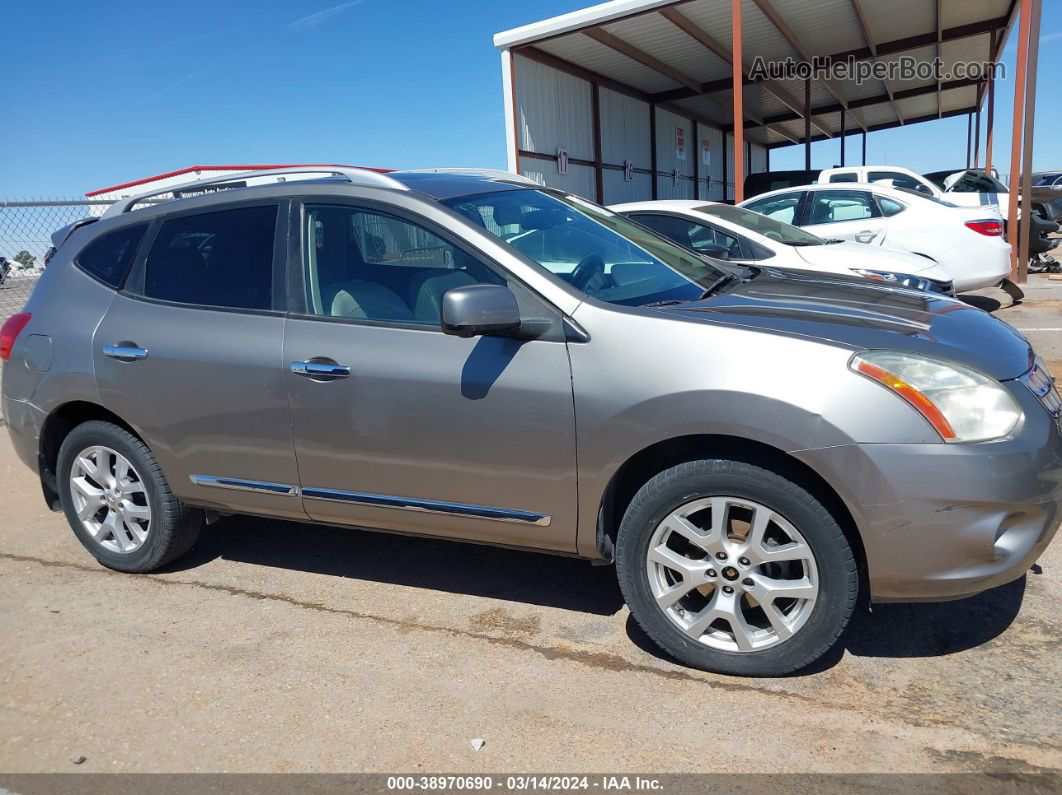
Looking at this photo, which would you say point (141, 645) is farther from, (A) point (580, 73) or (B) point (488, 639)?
(A) point (580, 73)

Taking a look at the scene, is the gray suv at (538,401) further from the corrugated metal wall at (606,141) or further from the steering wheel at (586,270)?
the corrugated metal wall at (606,141)

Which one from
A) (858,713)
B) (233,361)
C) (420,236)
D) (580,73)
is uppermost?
(580,73)

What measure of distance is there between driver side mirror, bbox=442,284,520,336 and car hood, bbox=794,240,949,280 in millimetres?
4629

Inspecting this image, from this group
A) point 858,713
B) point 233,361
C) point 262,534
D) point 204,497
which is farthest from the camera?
point 262,534

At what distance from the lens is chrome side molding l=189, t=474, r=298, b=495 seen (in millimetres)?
3605

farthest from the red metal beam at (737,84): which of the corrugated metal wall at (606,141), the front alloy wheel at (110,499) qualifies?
the front alloy wheel at (110,499)

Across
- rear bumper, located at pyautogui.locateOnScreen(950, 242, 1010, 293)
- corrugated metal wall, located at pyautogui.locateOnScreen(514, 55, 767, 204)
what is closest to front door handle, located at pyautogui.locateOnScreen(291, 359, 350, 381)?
rear bumper, located at pyautogui.locateOnScreen(950, 242, 1010, 293)

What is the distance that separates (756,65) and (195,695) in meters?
21.0

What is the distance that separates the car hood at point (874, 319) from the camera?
2.79 meters

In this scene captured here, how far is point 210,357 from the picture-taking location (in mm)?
3629

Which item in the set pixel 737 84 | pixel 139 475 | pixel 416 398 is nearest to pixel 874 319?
pixel 416 398

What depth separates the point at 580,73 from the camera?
1914cm

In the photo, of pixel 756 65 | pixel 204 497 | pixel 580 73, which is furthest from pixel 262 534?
pixel 756 65

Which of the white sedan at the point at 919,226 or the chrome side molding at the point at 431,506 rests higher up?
the white sedan at the point at 919,226
